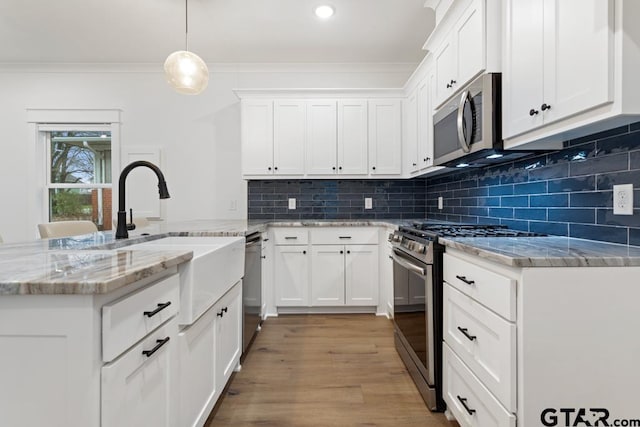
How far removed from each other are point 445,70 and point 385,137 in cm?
127

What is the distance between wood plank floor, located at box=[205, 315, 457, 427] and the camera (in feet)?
5.48

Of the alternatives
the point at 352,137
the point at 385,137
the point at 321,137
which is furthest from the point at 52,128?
the point at 385,137

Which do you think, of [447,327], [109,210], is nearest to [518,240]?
[447,327]

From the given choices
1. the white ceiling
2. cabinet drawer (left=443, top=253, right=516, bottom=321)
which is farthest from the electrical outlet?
the white ceiling

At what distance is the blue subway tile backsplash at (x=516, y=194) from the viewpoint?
4.57 feet

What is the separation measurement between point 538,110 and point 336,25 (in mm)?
2178

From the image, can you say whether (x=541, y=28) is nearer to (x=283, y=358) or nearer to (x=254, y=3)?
(x=254, y=3)

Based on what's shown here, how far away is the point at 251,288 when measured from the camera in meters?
2.44

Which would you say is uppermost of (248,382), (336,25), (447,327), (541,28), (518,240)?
(336,25)

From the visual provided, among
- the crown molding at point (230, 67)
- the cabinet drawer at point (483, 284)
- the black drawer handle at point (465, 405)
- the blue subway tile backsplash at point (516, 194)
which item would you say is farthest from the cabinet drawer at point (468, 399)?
the crown molding at point (230, 67)

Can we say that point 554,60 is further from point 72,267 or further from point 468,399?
point 72,267

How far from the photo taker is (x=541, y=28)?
1383mm

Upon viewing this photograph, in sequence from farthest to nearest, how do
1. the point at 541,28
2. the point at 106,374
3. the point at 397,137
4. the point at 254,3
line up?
the point at 397,137, the point at 254,3, the point at 541,28, the point at 106,374

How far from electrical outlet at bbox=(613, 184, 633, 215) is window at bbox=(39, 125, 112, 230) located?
4605 millimetres
